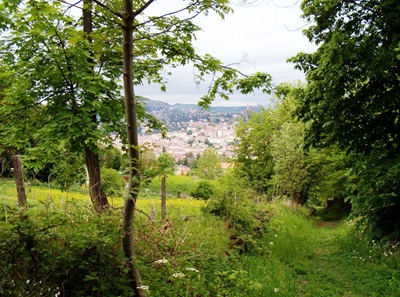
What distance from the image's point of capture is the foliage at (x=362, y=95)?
7320 mm

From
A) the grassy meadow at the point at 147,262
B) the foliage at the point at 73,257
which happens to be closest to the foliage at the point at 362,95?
the grassy meadow at the point at 147,262

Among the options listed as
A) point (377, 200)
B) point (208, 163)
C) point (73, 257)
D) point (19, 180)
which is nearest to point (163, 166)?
point (73, 257)

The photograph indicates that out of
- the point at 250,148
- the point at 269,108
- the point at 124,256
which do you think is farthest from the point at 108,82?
the point at 269,108

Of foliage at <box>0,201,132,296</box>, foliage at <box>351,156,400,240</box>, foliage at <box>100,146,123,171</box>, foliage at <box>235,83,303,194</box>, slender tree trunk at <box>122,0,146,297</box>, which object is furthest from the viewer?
foliage at <box>235,83,303,194</box>

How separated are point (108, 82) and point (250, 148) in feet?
85.6

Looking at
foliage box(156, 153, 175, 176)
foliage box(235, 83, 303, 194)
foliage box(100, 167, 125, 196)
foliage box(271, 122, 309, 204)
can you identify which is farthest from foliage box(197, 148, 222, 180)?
foliage box(156, 153, 175, 176)

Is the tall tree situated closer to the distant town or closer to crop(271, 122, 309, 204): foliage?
the distant town

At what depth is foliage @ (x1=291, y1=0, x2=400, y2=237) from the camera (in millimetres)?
7320

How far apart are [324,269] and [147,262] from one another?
18.1 ft

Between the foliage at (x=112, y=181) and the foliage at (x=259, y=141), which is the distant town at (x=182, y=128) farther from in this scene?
the foliage at (x=259, y=141)

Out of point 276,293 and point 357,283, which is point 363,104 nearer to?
point 357,283

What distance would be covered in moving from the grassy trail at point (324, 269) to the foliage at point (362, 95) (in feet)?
3.22

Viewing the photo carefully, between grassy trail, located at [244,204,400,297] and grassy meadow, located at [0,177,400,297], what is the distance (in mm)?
23

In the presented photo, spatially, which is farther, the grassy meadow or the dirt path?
the dirt path
